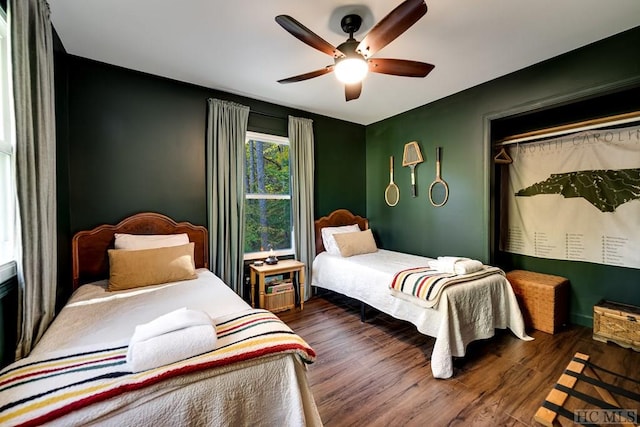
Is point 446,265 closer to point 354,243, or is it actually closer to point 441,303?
point 441,303

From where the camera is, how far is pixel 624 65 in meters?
2.11

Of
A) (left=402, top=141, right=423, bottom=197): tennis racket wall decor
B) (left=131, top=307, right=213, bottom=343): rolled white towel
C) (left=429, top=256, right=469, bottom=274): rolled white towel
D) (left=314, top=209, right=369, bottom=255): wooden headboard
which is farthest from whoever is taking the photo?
(left=314, top=209, right=369, bottom=255): wooden headboard

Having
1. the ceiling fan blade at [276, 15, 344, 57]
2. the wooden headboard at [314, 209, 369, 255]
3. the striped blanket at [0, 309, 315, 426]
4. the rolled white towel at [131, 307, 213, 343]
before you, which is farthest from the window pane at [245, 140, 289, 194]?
the striped blanket at [0, 309, 315, 426]

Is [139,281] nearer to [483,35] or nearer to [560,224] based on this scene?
[483,35]

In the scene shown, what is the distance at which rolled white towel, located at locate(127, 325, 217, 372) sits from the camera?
105cm

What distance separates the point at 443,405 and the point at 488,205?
84.1 inches

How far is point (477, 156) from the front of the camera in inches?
120

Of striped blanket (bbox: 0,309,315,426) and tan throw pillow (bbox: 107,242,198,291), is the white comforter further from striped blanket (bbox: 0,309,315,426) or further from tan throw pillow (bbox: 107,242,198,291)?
tan throw pillow (bbox: 107,242,198,291)

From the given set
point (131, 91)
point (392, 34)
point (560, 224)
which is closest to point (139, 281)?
point (131, 91)

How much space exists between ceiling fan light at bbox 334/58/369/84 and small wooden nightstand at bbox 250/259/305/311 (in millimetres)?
2136

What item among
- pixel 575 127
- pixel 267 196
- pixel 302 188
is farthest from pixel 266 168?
pixel 575 127

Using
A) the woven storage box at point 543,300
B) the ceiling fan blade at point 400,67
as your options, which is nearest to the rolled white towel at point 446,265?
the woven storage box at point 543,300

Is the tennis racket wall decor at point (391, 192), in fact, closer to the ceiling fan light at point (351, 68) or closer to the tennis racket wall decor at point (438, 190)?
the tennis racket wall decor at point (438, 190)

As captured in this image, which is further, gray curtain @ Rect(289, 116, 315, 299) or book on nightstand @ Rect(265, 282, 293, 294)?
gray curtain @ Rect(289, 116, 315, 299)
